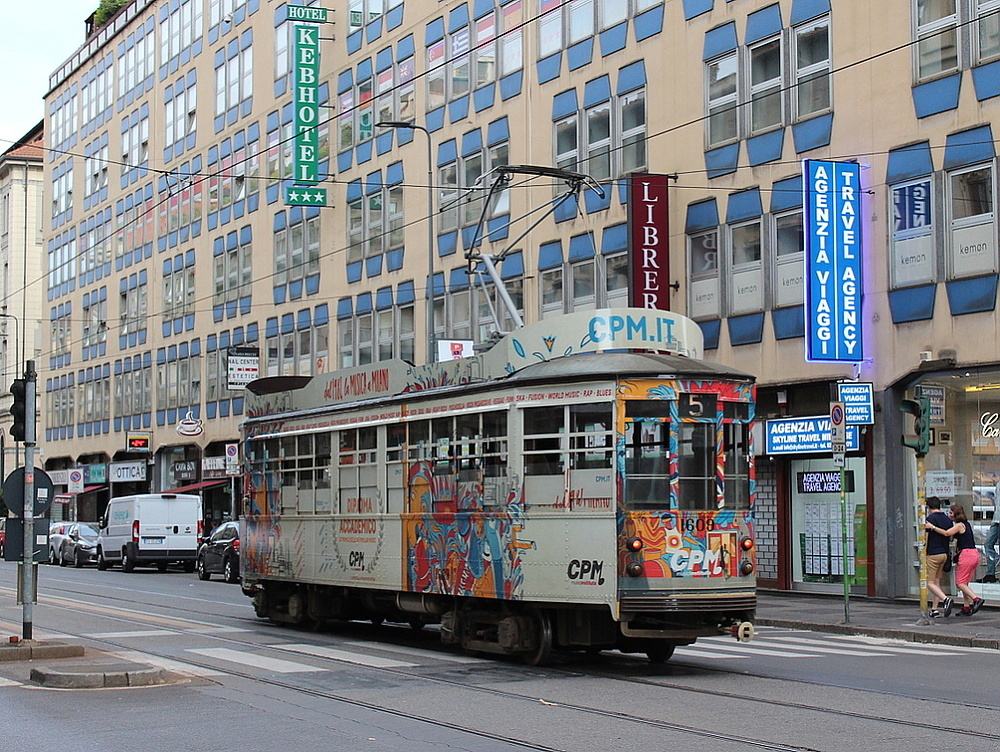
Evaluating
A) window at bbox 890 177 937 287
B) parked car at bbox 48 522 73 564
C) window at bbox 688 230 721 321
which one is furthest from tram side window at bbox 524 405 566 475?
parked car at bbox 48 522 73 564

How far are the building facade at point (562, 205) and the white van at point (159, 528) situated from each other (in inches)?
262

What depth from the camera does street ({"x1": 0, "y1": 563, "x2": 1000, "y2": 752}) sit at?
10047 mm

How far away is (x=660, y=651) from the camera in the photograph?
14.8m

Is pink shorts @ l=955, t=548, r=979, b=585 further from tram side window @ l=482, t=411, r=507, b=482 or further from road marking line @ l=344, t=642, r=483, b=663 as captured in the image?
tram side window @ l=482, t=411, r=507, b=482

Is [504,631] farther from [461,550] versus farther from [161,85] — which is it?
[161,85]

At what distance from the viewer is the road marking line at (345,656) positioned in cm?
1500

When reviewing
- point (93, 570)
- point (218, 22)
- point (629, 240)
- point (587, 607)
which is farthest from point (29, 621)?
point (218, 22)

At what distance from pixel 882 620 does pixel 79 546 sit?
32.1m

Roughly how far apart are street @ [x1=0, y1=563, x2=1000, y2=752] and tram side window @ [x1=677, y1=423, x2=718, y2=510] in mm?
1656

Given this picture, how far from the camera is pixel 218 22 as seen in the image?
54.8 m

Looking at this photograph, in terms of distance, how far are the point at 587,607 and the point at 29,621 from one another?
6071 mm

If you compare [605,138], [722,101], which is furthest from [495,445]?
[605,138]

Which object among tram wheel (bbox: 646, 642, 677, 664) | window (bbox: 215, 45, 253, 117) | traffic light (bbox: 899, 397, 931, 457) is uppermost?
window (bbox: 215, 45, 253, 117)

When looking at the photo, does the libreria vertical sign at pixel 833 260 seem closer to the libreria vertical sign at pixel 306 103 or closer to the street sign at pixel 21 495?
the street sign at pixel 21 495
